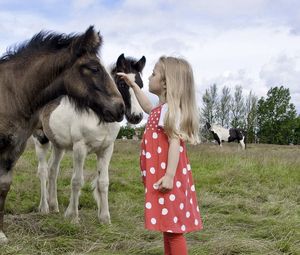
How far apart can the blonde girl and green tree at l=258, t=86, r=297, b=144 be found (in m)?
42.9

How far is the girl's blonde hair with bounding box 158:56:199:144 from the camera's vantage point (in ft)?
10.6

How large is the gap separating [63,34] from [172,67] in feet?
4.39

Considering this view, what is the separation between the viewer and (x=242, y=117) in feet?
156

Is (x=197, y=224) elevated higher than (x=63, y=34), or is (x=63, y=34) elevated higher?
(x=63, y=34)

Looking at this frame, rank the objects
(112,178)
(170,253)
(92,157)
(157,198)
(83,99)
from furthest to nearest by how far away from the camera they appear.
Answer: (92,157) < (112,178) < (83,99) < (170,253) < (157,198)

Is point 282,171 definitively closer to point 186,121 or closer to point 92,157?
point 92,157

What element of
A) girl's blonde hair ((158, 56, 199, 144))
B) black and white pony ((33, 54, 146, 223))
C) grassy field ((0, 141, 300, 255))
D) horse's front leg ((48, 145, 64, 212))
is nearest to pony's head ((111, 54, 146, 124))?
black and white pony ((33, 54, 146, 223))

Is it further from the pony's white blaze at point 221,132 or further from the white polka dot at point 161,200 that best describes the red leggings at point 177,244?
the pony's white blaze at point 221,132

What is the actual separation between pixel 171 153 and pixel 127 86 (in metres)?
2.32

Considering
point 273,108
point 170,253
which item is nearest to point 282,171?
point 170,253

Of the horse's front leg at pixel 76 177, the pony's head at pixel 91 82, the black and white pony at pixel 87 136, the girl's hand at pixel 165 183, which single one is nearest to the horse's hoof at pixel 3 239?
the black and white pony at pixel 87 136

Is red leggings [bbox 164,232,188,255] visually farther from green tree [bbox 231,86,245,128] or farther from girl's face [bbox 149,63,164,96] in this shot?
green tree [bbox 231,86,245,128]

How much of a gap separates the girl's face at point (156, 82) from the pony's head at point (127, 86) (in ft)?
5.76

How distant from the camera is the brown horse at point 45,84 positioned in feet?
12.4
